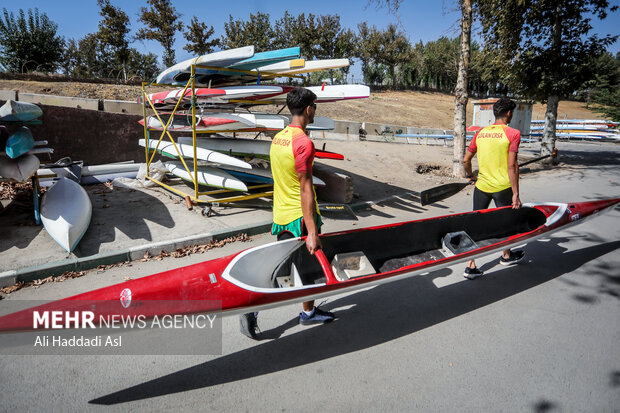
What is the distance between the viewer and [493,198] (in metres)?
→ 4.26

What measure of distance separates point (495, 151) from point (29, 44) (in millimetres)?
33765

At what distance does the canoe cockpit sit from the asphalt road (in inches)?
15.0

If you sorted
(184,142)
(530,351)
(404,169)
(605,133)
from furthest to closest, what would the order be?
1. (605,133)
2. (404,169)
3. (184,142)
4. (530,351)

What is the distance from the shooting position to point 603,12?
11633 millimetres

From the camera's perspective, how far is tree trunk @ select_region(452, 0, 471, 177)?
31.3 feet

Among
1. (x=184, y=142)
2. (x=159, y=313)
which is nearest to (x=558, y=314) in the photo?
(x=159, y=313)

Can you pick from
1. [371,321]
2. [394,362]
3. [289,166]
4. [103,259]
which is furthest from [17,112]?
[394,362]

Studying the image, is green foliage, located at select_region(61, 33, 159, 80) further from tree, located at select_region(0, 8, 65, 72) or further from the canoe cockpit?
the canoe cockpit

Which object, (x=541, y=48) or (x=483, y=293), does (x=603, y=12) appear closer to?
(x=541, y=48)

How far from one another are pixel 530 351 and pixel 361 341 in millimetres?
1344

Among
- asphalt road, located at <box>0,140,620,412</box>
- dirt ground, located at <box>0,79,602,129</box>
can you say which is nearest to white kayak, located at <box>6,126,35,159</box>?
asphalt road, located at <box>0,140,620,412</box>

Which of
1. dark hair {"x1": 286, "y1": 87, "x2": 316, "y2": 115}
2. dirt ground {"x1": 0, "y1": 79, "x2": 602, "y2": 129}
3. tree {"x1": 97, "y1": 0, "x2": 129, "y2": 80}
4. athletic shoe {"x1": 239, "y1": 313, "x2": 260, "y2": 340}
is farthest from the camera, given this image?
tree {"x1": 97, "y1": 0, "x2": 129, "y2": 80}

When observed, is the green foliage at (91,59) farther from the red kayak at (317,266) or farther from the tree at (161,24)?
the red kayak at (317,266)

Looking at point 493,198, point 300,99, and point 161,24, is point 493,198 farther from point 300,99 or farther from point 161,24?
point 161,24
